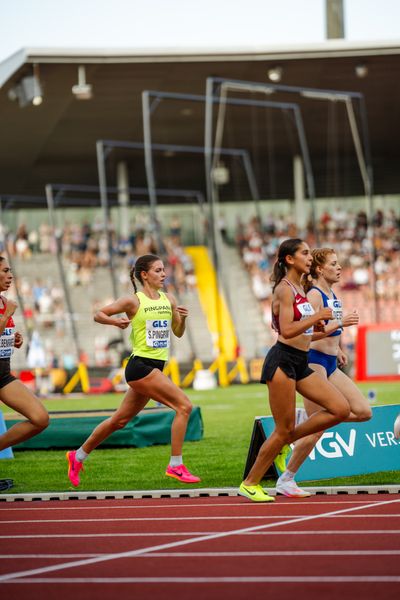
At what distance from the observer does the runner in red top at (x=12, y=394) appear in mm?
10352

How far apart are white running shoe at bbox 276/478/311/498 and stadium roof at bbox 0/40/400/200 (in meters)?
27.3

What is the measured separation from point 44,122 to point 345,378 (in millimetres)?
35115

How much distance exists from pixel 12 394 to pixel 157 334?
135 cm

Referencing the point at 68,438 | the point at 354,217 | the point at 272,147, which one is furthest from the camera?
the point at 272,147

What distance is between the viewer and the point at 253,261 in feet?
143

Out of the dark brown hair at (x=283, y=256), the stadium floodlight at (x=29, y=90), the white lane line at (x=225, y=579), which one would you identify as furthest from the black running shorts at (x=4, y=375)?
the stadium floodlight at (x=29, y=90)

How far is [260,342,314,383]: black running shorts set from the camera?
9016 millimetres

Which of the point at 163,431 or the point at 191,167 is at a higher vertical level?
the point at 191,167

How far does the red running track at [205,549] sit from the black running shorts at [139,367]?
4.18 feet

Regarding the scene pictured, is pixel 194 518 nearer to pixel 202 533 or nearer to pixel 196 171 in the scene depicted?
pixel 202 533

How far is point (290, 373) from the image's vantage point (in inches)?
355

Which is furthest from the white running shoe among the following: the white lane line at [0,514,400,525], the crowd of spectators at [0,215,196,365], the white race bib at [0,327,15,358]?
the crowd of spectators at [0,215,196,365]

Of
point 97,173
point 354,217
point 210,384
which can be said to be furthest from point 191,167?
point 210,384

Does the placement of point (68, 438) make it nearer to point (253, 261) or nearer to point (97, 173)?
point (253, 261)
